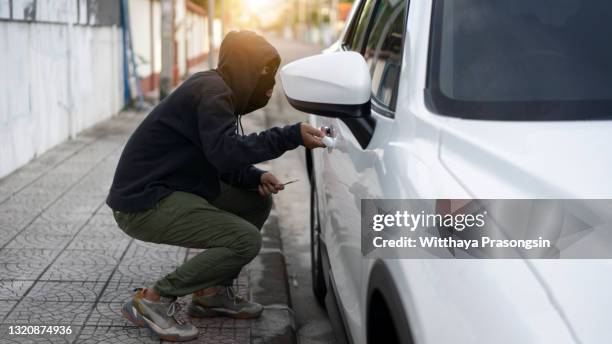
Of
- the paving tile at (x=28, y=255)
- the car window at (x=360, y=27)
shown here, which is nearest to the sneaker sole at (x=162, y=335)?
the paving tile at (x=28, y=255)

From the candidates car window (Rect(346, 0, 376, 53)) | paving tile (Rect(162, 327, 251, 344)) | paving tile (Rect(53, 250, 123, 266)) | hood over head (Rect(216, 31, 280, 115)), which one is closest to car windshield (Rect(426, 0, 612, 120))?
hood over head (Rect(216, 31, 280, 115))

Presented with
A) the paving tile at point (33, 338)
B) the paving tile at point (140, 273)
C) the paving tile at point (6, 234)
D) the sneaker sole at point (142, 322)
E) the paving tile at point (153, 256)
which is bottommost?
the paving tile at point (6, 234)

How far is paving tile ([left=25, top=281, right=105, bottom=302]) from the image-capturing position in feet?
14.9

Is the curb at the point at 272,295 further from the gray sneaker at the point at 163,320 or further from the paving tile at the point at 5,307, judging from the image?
the paving tile at the point at 5,307

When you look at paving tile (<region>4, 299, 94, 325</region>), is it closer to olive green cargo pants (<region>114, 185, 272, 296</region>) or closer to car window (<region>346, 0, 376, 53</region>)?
olive green cargo pants (<region>114, 185, 272, 296</region>)

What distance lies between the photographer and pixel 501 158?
2.15 metres

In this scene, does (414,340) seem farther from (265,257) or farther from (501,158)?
(265,257)

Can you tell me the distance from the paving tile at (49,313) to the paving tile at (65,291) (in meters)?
0.07

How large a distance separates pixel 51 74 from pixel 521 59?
8.02 metres

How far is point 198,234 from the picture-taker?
382 centimetres

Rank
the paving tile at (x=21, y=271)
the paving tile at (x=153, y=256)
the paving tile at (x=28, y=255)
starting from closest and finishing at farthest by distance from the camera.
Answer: the paving tile at (x=21, y=271) → the paving tile at (x=28, y=255) → the paving tile at (x=153, y=256)

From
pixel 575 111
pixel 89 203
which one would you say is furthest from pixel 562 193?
pixel 89 203

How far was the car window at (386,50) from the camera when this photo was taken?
10.1 feet

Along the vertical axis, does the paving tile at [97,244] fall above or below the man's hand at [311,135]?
below
